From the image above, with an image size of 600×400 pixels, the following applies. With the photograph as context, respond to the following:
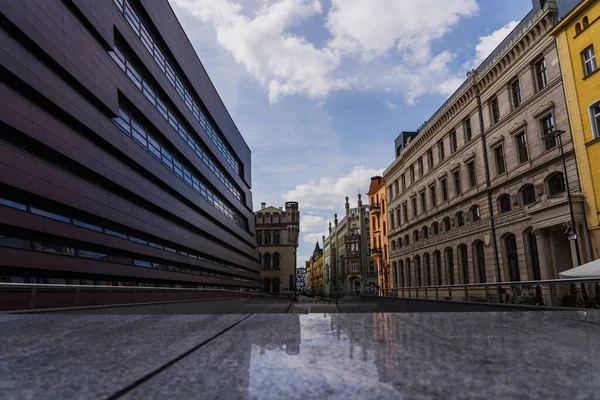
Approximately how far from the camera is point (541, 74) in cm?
2447

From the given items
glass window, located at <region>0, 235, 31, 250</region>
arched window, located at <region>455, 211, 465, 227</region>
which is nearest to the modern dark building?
glass window, located at <region>0, 235, 31, 250</region>

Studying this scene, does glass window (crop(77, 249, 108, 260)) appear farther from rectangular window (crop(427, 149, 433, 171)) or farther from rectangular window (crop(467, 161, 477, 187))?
rectangular window (crop(427, 149, 433, 171))

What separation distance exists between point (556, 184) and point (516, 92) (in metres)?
7.42

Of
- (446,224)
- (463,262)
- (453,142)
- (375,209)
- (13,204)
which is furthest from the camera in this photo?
(375,209)

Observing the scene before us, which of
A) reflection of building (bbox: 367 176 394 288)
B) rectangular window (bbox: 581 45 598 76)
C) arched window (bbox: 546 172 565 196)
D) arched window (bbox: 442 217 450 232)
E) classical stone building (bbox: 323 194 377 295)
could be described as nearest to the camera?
rectangular window (bbox: 581 45 598 76)

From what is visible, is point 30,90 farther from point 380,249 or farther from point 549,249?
point 380,249

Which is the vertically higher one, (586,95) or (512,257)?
(586,95)

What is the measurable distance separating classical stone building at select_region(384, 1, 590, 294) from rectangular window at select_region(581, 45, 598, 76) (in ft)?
4.96

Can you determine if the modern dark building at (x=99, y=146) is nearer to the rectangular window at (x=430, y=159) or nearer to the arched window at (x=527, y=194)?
the rectangular window at (x=430, y=159)

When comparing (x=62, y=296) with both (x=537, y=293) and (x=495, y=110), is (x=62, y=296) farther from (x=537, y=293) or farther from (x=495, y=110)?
(x=495, y=110)

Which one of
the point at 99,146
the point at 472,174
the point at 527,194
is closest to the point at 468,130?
the point at 472,174

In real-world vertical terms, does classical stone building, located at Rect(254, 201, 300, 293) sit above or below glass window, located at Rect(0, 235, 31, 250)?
above

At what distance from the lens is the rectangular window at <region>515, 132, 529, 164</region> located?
25703 millimetres

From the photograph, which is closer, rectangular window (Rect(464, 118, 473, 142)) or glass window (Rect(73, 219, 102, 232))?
glass window (Rect(73, 219, 102, 232))
